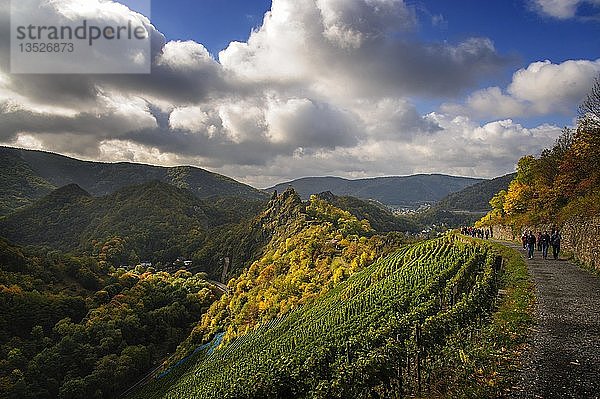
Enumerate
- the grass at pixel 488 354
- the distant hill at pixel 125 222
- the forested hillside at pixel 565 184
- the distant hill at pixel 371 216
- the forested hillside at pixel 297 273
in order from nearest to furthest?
the grass at pixel 488 354
the forested hillside at pixel 565 184
the forested hillside at pixel 297 273
the distant hill at pixel 125 222
the distant hill at pixel 371 216

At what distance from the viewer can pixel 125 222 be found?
538ft

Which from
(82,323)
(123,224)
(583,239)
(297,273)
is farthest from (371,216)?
(583,239)

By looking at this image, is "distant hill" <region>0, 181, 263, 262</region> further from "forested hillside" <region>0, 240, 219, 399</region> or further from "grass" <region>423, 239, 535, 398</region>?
"grass" <region>423, 239, 535, 398</region>

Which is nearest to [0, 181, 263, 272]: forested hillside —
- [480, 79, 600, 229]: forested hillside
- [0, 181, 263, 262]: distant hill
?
[0, 181, 263, 262]: distant hill

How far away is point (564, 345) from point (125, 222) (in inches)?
6938

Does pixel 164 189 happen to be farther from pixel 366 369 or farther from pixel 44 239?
pixel 366 369

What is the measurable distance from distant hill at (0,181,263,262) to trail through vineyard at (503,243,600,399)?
14085 cm

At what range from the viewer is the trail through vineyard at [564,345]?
6.68 metres

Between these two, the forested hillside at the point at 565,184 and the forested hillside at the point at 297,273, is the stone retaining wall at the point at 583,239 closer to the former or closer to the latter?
the forested hillside at the point at 565,184

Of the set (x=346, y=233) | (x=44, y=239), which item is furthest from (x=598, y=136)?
(x=44, y=239)

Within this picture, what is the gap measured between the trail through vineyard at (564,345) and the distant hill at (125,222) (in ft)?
462

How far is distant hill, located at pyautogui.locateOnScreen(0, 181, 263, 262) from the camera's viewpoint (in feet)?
487

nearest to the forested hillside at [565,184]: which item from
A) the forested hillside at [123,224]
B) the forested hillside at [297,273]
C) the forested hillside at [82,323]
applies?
the forested hillside at [297,273]

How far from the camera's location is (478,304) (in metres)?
11.2
